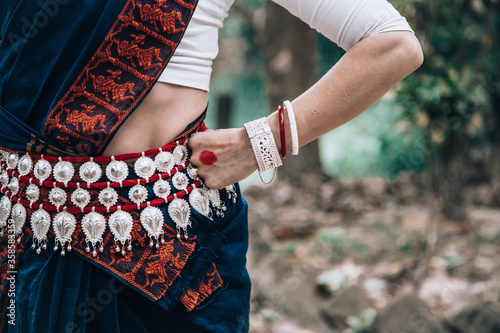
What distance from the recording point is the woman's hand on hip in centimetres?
119

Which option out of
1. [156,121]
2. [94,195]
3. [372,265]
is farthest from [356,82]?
[372,265]

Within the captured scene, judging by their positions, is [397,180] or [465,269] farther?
[397,180]

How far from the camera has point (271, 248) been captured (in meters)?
3.97

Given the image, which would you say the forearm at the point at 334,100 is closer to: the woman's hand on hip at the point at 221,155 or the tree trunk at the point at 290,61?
the woman's hand on hip at the point at 221,155

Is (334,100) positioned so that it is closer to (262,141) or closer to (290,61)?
(262,141)

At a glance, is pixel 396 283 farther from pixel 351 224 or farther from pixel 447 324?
pixel 351 224

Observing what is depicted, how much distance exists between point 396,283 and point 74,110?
292cm

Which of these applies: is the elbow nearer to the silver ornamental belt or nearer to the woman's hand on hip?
the woman's hand on hip

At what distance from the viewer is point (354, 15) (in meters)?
1.11

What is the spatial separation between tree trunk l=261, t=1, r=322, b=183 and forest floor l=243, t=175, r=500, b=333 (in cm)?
118

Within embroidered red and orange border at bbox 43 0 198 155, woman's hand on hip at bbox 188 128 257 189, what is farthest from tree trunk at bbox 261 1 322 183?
embroidered red and orange border at bbox 43 0 198 155

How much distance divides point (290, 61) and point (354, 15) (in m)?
5.37

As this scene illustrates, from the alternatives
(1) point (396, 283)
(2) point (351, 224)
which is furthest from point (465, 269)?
A: (2) point (351, 224)

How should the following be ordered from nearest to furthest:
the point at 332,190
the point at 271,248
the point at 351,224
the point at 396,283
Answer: the point at 396,283
the point at 271,248
the point at 351,224
the point at 332,190
